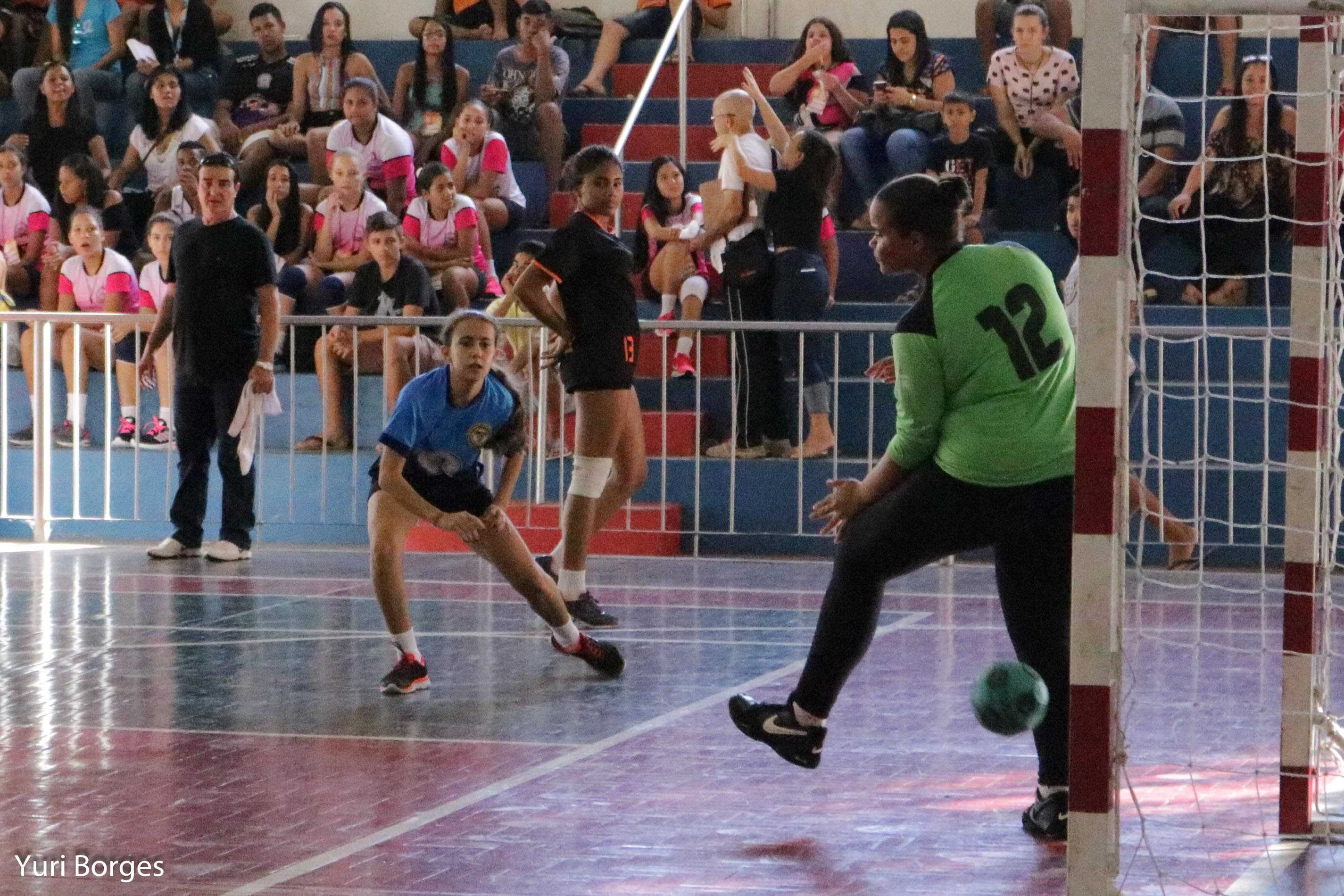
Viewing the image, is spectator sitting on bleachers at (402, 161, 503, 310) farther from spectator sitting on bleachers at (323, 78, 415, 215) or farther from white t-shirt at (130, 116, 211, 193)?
white t-shirt at (130, 116, 211, 193)

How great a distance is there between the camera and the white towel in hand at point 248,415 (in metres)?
12.0

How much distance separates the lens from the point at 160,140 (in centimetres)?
1684

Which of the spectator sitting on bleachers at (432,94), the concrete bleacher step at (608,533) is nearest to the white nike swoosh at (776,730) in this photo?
the concrete bleacher step at (608,533)

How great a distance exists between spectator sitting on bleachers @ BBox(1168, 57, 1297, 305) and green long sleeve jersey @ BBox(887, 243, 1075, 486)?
7192 millimetres

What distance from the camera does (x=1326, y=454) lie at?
232 inches

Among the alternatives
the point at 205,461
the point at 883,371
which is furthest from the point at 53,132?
the point at 883,371

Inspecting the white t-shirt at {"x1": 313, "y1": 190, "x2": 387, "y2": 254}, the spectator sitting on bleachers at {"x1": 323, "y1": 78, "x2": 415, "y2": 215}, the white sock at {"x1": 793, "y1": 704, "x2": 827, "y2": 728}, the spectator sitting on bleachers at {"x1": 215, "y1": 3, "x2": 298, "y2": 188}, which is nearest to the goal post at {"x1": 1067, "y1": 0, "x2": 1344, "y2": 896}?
the white sock at {"x1": 793, "y1": 704, "x2": 827, "y2": 728}

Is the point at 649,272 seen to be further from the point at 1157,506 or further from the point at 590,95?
the point at 1157,506

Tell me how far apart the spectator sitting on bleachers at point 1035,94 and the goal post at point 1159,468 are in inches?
259

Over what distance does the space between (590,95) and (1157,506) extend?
782 centimetres

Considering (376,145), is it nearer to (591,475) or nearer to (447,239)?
(447,239)

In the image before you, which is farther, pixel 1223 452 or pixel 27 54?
pixel 27 54

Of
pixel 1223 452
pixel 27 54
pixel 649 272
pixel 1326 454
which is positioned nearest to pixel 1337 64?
pixel 1326 454

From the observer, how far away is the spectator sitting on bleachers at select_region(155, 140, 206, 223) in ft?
52.3
